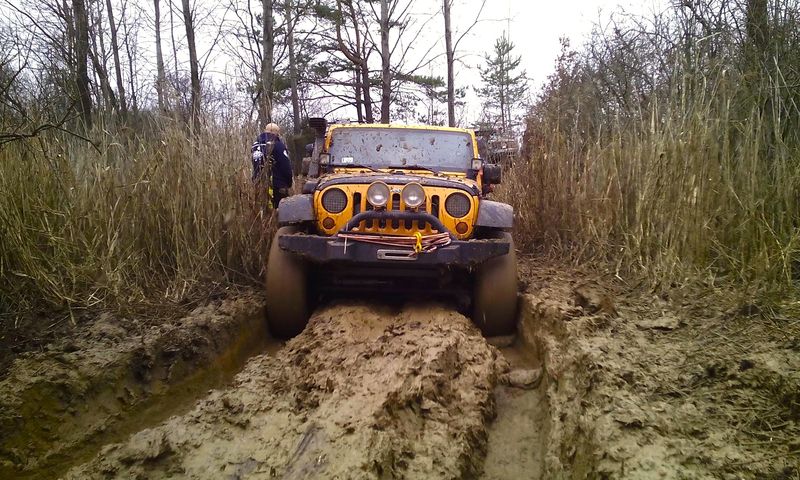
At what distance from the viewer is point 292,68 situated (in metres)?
14.2

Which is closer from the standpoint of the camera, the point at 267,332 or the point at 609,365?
the point at 609,365

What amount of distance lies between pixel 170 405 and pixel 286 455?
1.18m

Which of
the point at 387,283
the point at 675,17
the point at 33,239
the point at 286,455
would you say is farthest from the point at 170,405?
the point at 675,17

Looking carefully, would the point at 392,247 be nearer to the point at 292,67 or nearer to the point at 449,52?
the point at 292,67

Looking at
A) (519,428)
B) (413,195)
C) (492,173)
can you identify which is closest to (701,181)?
(492,173)

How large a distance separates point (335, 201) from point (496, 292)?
140 centimetres

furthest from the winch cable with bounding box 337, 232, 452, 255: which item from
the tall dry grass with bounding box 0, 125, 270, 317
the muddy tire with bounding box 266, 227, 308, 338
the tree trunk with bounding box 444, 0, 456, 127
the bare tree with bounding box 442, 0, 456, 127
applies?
the bare tree with bounding box 442, 0, 456, 127

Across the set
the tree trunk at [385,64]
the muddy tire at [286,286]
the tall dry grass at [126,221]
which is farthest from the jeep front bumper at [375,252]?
the tree trunk at [385,64]

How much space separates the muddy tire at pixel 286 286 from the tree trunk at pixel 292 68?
1083 centimetres

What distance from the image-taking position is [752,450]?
1635 mm

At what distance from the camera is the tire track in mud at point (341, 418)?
1.99m

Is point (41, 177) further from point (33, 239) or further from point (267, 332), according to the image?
point (267, 332)

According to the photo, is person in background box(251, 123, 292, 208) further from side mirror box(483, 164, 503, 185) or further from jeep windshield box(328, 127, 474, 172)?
side mirror box(483, 164, 503, 185)

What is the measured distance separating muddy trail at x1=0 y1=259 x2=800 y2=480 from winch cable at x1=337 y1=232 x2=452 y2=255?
526 mm
